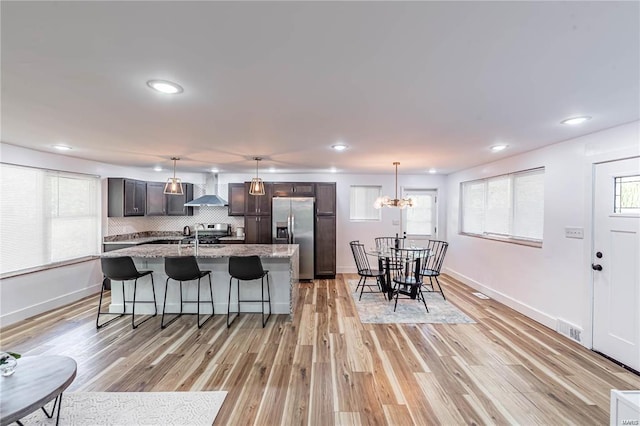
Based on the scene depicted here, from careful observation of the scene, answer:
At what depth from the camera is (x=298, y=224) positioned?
5.84m

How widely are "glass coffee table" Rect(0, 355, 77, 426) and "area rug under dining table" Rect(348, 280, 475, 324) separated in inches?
120

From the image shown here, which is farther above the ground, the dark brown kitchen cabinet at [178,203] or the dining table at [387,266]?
the dark brown kitchen cabinet at [178,203]

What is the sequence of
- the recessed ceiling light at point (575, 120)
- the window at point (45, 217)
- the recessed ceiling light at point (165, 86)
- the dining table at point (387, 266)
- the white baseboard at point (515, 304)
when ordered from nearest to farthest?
the recessed ceiling light at point (165, 86)
the recessed ceiling light at point (575, 120)
the white baseboard at point (515, 304)
the window at point (45, 217)
the dining table at point (387, 266)

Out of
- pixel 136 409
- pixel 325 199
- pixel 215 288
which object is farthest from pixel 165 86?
pixel 325 199

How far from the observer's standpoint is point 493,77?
1.74 m

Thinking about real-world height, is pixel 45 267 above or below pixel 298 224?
below

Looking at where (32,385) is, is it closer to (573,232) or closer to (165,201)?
(165,201)

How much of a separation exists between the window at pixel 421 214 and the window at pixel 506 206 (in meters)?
0.80

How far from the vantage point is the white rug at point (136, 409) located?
2.00 meters

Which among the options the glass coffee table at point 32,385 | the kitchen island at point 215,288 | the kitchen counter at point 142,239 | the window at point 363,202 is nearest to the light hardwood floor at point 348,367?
the kitchen island at point 215,288

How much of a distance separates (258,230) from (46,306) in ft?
11.4

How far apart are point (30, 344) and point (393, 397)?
391cm

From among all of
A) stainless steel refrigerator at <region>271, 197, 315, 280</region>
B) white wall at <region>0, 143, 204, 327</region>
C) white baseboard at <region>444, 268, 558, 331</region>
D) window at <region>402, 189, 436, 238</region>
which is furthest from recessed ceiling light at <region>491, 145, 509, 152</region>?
white wall at <region>0, 143, 204, 327</region>

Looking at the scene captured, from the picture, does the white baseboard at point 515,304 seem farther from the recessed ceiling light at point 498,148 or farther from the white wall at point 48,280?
the white wall at point 48,280
